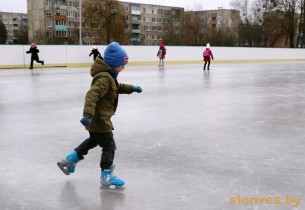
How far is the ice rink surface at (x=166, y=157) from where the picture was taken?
10.4ft

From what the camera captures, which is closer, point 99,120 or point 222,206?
point 222,206

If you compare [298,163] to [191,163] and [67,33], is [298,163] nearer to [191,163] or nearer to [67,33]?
[191,163]

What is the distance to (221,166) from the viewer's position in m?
4.01

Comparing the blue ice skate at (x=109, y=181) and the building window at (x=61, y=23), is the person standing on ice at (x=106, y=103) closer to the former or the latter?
the blue ice skate at (x=109, y=181)

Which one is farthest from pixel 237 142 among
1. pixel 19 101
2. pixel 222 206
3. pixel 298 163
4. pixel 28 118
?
pixel 19 101

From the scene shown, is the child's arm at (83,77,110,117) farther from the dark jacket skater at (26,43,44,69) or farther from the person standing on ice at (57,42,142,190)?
the dark jacket skater at (26,43,44,69)

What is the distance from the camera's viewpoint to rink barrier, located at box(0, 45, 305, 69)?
22.0m

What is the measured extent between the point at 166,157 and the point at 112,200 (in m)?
1.29

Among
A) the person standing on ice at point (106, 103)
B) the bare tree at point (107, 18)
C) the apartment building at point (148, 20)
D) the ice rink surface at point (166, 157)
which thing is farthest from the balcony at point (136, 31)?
the person standing on ice at point (106, 103)

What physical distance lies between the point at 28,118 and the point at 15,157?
8.31ft

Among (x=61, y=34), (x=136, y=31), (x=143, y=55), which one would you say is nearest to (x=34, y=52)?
(x=143, y=55)

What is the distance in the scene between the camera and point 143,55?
27547 mm

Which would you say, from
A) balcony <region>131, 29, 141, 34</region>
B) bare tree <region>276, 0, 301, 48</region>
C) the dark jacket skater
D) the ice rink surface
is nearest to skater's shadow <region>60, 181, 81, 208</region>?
the ice rink surface

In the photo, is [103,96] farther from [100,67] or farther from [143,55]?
[143,55]
